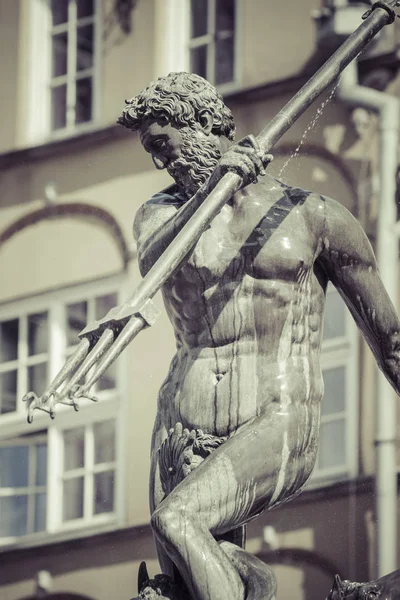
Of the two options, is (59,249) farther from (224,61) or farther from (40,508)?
(40,508)

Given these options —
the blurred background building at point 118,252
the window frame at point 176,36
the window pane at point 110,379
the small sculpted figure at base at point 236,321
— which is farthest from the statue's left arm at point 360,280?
the window frame at point 176,36

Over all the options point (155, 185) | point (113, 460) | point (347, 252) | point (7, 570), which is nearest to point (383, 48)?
point (155, 185)

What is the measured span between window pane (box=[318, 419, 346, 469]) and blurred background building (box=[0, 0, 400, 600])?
0.01m

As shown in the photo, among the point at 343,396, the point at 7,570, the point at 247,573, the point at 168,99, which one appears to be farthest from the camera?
the point at 7,570

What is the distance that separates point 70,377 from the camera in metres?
6.48

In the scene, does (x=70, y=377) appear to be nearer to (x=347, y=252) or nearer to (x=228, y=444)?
(x=228, y=444)

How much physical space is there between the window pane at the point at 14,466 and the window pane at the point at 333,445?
2.07 metres

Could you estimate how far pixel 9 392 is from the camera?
568 inches

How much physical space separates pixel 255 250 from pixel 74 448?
23.6 ft

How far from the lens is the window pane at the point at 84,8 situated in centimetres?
1532

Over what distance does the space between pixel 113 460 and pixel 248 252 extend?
6.73 meters

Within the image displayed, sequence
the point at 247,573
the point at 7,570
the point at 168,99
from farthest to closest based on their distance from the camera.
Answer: the point at 7,570, the point at 168,99, the point at 247,573

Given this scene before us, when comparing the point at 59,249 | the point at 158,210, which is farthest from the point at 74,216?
the point at 158,210

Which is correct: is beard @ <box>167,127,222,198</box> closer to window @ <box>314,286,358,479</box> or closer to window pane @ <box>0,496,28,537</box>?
window @ <box>314,286,358,479</box>
